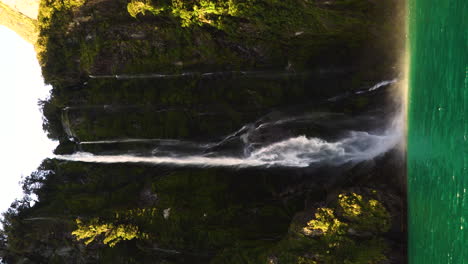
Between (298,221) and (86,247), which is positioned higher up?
(298,221)

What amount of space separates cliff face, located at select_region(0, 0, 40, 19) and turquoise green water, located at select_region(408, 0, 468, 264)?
106 ft

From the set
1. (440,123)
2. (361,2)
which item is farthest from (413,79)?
(440,123)

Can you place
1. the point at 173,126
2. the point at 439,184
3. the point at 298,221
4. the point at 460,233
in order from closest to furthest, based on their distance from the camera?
the point at 460,233, the point at 439,184, the point at 298,221, the point at 173,126

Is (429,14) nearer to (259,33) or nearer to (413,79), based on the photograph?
(413,79)

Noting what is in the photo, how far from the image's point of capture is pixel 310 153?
75.1 feet

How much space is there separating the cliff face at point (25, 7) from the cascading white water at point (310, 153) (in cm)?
1986

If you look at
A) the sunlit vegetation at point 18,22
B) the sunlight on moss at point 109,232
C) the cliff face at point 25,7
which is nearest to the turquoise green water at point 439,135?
the sunlight on moss at point 109,232

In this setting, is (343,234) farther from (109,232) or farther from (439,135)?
(109,232)

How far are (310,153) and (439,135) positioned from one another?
1095 cm

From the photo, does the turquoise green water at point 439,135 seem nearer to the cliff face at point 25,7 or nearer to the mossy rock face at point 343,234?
the mossy rock face at point 343,234

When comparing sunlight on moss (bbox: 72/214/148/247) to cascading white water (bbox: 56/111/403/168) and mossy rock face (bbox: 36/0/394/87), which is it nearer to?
cascading white water (bbox: 56/111/403/168)

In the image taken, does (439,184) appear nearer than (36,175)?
Yes

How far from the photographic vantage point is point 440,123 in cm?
1212

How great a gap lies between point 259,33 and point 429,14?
8.96 m
